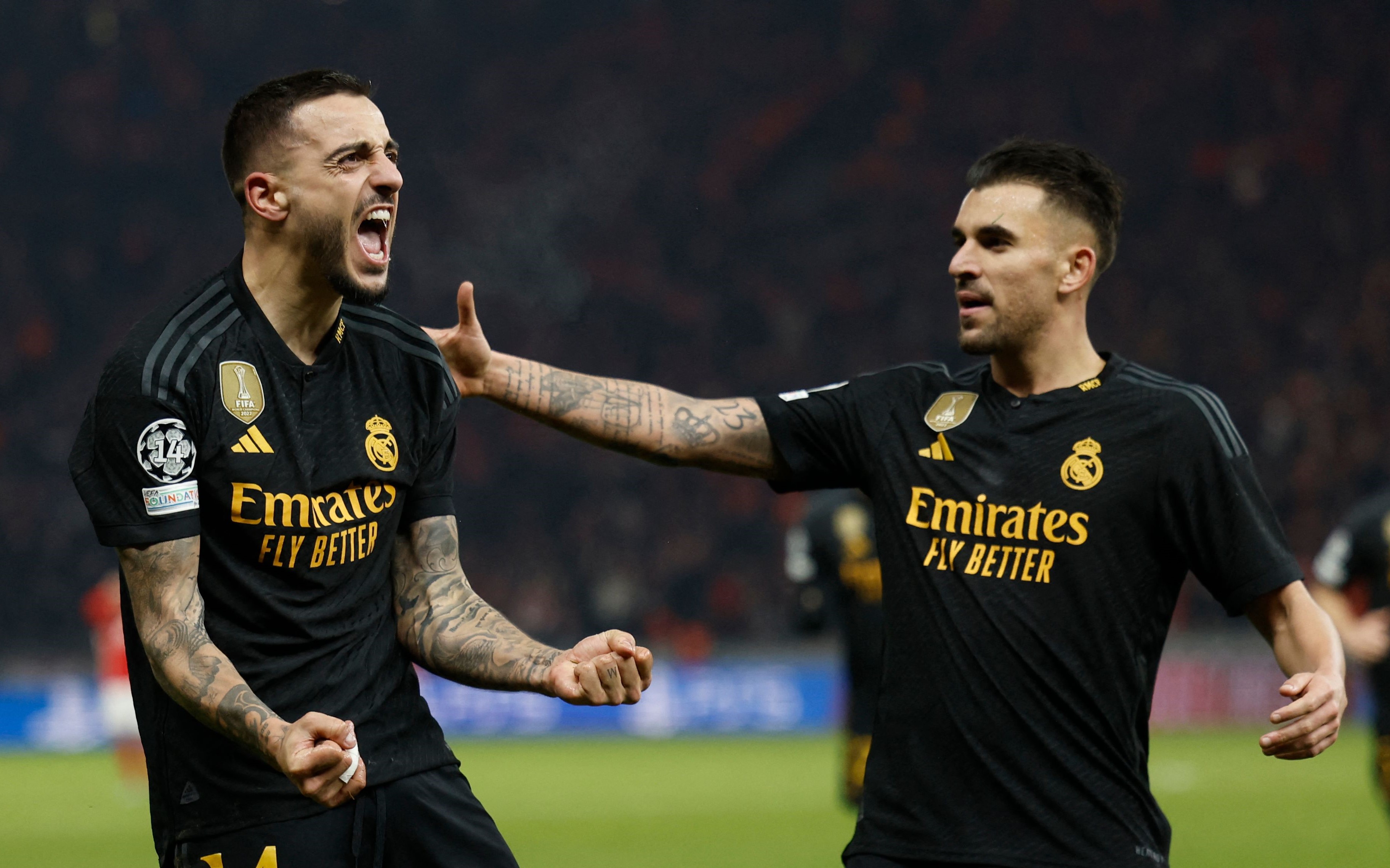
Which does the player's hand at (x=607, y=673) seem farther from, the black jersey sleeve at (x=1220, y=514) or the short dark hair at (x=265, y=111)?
the black jersey sleeve at (x=1220, y=514)

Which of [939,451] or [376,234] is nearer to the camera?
[376,234]

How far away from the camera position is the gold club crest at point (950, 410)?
4.25 meters

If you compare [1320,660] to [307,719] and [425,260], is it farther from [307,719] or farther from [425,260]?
[425,260]

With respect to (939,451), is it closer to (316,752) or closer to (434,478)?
(434,478)

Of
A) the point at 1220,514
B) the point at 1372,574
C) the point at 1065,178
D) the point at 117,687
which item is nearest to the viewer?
the point at 1220,514

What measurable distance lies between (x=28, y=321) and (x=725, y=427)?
19103 mm

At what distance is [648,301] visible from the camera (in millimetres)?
23062

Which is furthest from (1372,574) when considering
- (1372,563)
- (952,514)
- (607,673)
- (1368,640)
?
(607,673)

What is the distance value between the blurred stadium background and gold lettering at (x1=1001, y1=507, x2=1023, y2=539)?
532 inches

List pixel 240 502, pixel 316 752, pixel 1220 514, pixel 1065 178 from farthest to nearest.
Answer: pixel 1065 178, pixel 1220 514, pixel 240 502, pixel 316 752

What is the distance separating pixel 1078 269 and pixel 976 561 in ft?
2.78

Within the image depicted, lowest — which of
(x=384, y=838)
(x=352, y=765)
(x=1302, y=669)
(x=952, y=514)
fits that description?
(x=384, y=838)

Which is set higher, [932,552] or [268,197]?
[268,197]

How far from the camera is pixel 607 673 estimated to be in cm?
338
